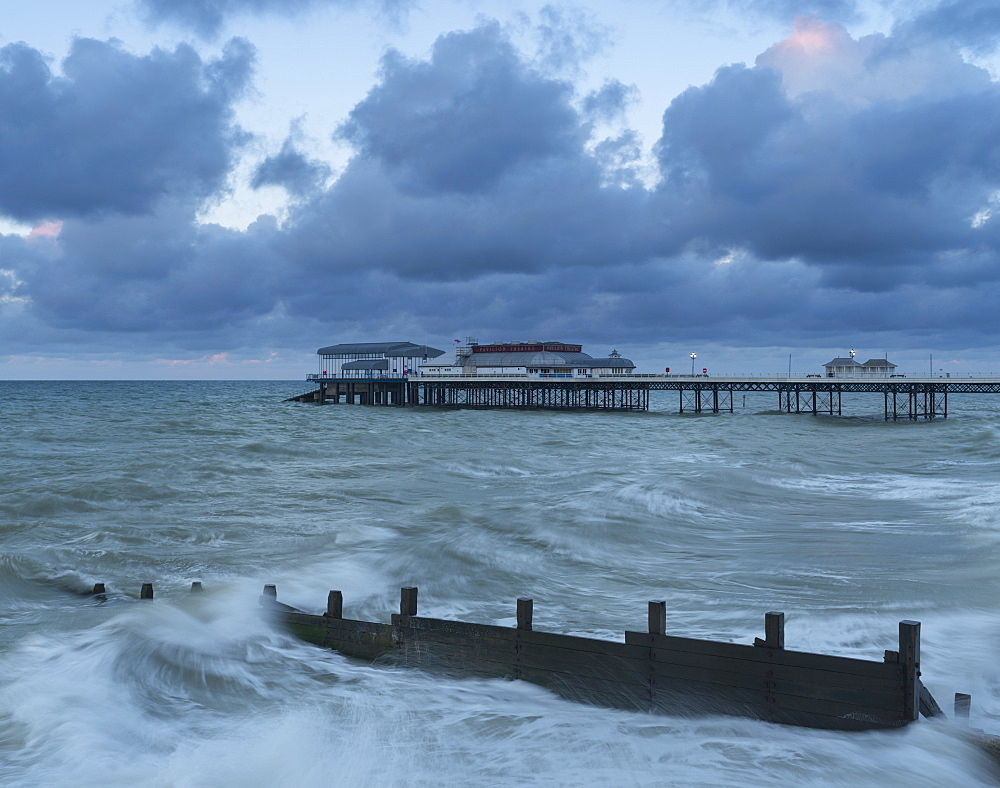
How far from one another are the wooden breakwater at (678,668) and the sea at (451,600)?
0.71ft

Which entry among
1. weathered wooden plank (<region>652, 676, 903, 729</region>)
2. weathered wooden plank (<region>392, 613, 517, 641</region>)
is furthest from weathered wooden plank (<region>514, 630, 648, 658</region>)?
weathered wooden plank (<region>652, 676, 903, 729</region>)

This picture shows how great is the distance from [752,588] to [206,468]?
27.4 meters

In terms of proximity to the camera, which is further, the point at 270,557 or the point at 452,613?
the point at 270,557

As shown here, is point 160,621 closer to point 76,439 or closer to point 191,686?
point 191,686

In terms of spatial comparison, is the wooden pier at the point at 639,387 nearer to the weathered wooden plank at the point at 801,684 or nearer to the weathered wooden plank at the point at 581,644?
the weathered wooden plank at the point at 801,684

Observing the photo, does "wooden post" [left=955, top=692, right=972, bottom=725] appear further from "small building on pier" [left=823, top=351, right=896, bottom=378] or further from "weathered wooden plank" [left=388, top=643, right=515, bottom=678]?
"small building on pier" [left=823, top=351, right=896, bottom=378]

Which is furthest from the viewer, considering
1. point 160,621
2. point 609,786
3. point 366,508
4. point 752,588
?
point 366,508

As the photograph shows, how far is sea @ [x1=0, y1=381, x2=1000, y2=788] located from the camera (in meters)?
8.91

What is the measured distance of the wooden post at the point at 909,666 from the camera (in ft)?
28.3

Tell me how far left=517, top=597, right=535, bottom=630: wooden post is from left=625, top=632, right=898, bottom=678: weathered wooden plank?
1.32m

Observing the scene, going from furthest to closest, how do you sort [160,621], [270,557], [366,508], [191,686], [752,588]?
[366,508]
[270,557]
[752,588]
[160,621]
[191,686]

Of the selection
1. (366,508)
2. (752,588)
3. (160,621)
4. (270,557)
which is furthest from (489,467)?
(160,621)

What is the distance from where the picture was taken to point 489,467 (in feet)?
125

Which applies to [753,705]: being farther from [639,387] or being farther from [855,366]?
[855,366]
